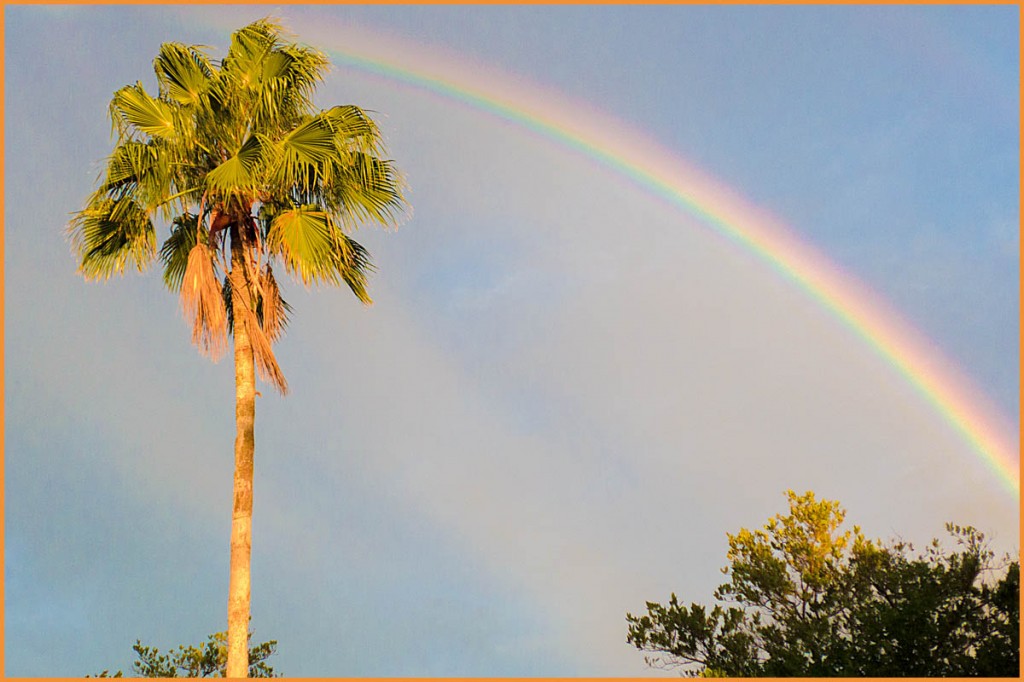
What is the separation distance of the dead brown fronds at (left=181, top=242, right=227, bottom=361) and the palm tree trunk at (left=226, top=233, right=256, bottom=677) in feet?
0.87

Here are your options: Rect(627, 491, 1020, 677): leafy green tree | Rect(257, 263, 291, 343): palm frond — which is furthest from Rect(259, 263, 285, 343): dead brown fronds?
Rect(627, 491, 1020, 677): leafy green tree

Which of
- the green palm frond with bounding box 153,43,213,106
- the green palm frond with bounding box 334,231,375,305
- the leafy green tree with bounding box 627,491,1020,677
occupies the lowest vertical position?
the leafy green tree with bounding box 627,491,1020,677

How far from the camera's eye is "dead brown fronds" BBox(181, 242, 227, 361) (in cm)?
1312

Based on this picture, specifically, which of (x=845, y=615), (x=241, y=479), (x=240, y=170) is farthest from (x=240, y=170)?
(x=845, y=615)

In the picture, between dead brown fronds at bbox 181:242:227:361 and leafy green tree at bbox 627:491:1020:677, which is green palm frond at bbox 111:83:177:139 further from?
leafy green tree at bbox 627:491:1020:677

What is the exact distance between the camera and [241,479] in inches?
482

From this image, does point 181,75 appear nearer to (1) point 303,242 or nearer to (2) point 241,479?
(1) point 303,242

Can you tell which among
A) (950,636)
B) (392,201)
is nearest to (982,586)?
(950,636)

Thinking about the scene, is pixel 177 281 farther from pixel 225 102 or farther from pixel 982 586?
pixel 982 586

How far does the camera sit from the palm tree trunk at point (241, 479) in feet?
37.7

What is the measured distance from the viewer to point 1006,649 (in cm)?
2125

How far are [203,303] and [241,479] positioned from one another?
250cm

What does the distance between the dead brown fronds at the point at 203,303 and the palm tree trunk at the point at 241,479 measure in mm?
265

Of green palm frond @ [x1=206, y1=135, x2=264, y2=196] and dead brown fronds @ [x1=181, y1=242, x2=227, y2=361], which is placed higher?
green palm frond @ [x1=206, y1=135, x2=264, y2=196]
